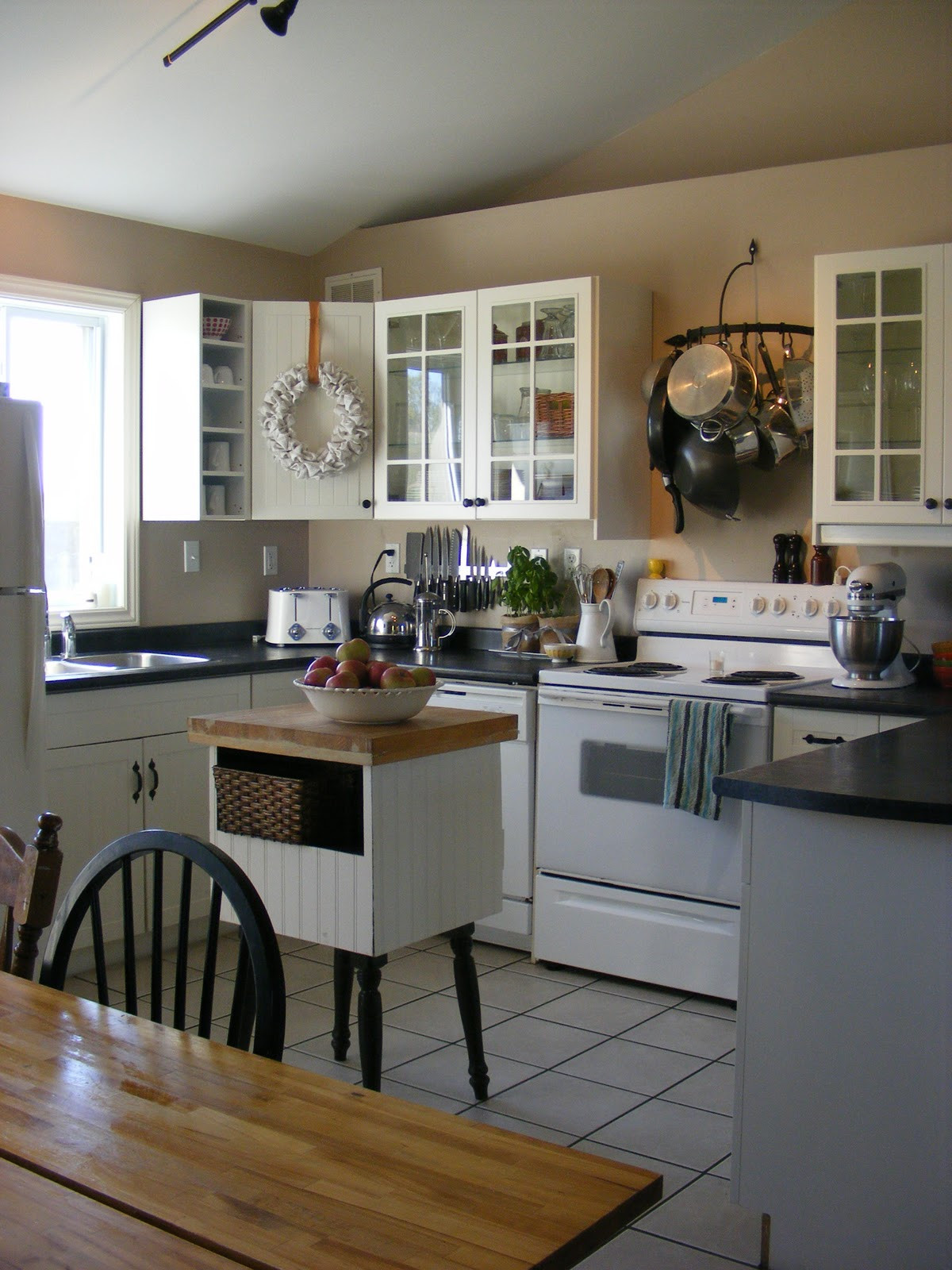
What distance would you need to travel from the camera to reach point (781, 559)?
3.99 metres

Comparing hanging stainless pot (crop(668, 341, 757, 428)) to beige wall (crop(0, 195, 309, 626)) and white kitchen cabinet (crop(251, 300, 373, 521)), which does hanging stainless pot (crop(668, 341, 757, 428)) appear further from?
beige wall (crop(0, 195, 309, 626))

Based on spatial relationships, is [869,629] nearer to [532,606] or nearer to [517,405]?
[532,606]

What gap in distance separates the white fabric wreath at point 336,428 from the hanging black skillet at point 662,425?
1.06 m

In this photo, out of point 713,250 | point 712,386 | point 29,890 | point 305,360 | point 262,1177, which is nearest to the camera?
point 262,1177

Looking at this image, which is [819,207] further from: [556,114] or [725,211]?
[556,114]

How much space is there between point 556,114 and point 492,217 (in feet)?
1.60

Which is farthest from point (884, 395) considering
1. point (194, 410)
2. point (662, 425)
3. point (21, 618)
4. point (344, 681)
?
point (21, 618)

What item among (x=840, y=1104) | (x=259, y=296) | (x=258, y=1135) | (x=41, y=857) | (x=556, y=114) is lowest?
(x=840, y=1104)

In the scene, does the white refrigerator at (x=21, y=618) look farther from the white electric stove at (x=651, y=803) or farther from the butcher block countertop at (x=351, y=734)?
the white electric stove at (x=651, y=803)

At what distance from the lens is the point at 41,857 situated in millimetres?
1604

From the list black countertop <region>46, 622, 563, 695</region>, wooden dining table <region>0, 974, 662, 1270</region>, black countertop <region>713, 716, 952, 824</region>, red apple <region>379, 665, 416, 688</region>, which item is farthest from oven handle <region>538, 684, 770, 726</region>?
wooden dining table <region>0, 974, 662, 1270</region>

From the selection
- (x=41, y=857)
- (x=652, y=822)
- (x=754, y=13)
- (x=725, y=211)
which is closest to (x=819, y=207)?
(x=725, y=211)

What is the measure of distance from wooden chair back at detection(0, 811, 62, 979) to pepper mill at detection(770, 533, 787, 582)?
2.81 metres

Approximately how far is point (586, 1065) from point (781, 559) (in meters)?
1.70
